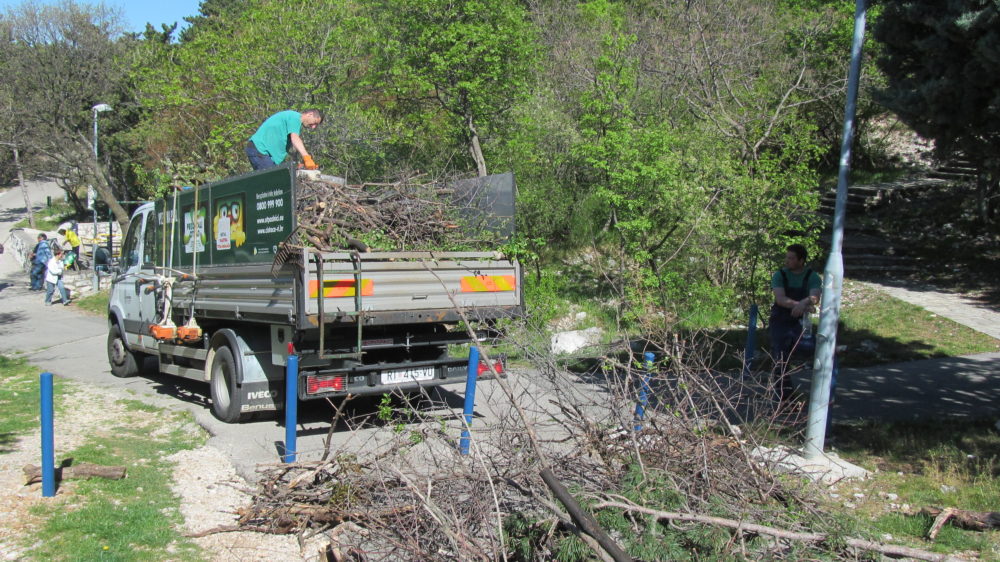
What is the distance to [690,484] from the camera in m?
4.08

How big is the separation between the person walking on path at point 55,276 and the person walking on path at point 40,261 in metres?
1.86

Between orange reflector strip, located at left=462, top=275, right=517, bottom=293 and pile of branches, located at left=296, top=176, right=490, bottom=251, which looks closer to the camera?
pile of branches, located at left=296, top=176, right=490, bottom=251

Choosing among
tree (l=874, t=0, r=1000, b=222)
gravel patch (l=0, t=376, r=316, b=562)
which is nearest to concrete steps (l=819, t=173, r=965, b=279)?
tree (l=874, t=0, r=1000, b=222)

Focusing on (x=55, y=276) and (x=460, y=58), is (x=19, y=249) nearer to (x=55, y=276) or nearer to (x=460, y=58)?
(x=55, y=276)

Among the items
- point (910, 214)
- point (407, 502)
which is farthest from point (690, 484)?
point (910, 214)

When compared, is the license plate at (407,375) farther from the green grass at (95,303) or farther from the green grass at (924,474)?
the green grass at (95,303)

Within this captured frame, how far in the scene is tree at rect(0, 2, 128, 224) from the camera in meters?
29.5

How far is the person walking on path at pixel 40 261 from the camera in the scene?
24666mm

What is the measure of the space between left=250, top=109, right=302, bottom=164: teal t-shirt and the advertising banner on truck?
2.43ft

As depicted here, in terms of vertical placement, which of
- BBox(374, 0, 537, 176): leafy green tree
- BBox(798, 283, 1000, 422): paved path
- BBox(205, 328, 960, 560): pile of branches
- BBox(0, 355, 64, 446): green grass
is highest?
BBox(374, 0, 537, 176): leafy green tree

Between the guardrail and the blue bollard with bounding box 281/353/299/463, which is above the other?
the guardrail

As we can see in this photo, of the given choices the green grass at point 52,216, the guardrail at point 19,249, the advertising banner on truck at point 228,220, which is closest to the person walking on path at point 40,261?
the guardrail at point 19,249

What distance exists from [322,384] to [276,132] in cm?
333

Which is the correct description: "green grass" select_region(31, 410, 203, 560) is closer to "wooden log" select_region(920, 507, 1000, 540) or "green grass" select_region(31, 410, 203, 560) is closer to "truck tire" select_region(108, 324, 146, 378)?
"truck tire" select_region(108, 324, 146, 378)
